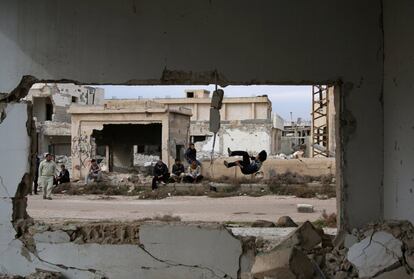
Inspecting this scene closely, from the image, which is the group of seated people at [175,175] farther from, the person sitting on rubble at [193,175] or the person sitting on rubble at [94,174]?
the person sitting on rubble at [94,174]

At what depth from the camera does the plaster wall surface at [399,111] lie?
462 cm

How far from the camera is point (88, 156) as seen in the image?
22.9 m

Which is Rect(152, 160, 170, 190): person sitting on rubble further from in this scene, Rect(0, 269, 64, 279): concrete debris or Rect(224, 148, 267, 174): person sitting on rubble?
Rect(0, 269, 64, 279): concrete debris

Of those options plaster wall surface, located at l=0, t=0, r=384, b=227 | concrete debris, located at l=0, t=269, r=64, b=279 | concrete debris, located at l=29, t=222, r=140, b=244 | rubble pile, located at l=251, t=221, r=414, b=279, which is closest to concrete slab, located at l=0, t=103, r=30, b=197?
plaster wall surface, located at l=0, t=0, r=384, b=227

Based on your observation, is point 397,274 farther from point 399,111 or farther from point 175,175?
point 175,175

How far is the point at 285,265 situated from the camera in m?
4.45

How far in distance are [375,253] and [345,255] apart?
36 centimetres

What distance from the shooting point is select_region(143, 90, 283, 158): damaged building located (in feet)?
103

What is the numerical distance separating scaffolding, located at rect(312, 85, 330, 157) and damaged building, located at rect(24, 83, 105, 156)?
50.5ft

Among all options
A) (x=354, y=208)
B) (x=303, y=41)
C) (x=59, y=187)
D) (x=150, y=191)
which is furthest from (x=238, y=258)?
(x=59, y=187)

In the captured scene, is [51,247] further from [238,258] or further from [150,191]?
[150,191]

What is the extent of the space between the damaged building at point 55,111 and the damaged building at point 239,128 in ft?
23.8

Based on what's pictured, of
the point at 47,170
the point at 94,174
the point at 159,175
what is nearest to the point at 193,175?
the point at 159,175

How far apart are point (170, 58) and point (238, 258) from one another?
2251 millimetres
